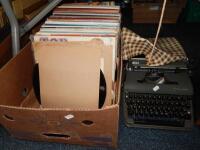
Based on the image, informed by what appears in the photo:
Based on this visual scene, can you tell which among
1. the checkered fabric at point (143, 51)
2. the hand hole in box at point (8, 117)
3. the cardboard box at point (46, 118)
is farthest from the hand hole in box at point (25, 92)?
the checkered fabric at point (143, 51)

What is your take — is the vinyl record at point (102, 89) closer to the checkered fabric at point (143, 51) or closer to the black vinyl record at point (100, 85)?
the black vinyl record at point (100, 85)

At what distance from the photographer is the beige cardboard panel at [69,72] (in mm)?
919

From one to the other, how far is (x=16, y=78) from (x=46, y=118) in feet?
1.08

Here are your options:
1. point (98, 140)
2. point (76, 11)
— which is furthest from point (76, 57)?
point (98, 140)

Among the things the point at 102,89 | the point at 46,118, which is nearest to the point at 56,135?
the point at 46,118

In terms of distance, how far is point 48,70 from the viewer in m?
0.97

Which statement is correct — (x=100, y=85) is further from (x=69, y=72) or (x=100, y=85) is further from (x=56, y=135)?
(x=56, y=135)

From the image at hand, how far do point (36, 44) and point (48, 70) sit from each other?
0.12 m

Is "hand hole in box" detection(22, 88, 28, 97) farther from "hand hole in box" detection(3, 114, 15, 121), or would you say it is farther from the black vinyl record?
"hand hole in box" detection(3, 114, 15, 121)

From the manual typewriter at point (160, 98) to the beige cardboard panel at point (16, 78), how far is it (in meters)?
0.49

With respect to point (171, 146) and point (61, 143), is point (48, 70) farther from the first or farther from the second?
point (171, 146)

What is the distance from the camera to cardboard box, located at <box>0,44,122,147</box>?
784mm

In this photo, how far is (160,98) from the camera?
104 centimetres

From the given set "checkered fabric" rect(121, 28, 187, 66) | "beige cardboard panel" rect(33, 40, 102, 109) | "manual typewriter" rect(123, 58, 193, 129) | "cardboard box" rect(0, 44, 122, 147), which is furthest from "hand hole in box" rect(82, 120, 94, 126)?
"checkered fabric" rect(121, 28, 187, 66)
